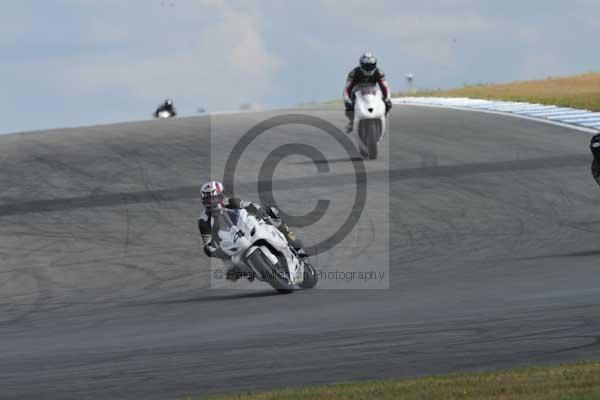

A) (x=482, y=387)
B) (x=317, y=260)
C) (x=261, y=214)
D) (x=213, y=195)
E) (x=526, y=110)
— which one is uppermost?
(x=526, y=110)

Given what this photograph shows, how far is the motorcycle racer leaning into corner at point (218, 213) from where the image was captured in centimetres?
1360

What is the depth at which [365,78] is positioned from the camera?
23812mm

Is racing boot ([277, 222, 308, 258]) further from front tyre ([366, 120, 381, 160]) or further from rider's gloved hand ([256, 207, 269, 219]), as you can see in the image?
front tyre ([366, 120, 381, 160])

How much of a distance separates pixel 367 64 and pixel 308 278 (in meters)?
9.84

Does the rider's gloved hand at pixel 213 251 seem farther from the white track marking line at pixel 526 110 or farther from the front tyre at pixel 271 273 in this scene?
the white track marking line at pixel 526 110

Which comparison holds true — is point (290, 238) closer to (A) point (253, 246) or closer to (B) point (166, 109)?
(A) point (253, 246)

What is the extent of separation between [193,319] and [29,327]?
186 cm

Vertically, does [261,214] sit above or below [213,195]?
below

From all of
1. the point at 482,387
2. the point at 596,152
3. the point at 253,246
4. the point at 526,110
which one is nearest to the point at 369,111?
the point at 596,152

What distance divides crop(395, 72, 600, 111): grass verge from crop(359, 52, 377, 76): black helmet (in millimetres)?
12035

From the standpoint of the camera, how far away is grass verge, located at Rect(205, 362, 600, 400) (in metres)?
7.82

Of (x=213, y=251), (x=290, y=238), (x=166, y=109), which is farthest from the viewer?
(x=166, y=109)

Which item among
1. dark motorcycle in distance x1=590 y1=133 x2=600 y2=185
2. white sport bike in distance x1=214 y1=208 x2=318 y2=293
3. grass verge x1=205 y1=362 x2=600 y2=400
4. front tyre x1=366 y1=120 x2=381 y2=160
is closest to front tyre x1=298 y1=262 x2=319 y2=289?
white sport bike in distance x1=214 y1=208 x2=318 y2=293

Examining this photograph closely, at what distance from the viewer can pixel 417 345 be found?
388 inches
